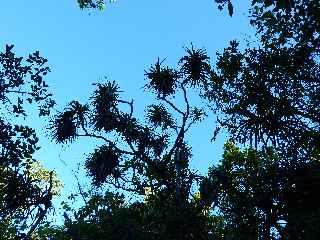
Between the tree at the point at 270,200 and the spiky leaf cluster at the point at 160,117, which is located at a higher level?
the spiky leaf cluster at the point at 160,117

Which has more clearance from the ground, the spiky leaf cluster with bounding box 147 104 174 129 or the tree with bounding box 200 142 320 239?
the spiky leaf cluster with bounding box 147 104 174 129

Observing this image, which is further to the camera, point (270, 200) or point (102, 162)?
point (102, 162)

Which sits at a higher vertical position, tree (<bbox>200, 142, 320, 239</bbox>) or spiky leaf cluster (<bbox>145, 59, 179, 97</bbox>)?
spiky leaf cluster (<bbox>145, 59, 179, 97</bbox>)

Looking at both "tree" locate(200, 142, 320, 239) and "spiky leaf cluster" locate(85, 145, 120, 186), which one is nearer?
"tree" locate(200, 142, 320, 239)

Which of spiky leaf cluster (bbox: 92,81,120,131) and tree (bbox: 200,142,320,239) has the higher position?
spiky leaf cluster (bbox: 92,81,120,131)

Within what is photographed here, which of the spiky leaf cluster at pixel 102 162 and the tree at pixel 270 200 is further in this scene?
the spiky leaf cluster at pixel 102 162

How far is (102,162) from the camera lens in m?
19.6

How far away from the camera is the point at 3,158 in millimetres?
9781

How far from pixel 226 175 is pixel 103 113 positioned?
21.7ft

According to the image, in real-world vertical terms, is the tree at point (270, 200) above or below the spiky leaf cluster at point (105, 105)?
below

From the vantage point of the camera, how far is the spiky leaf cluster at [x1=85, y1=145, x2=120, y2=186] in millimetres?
19562

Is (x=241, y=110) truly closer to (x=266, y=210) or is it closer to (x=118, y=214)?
(x=266, y=210)

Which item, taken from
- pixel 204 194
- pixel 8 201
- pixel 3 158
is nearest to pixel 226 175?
pixel 204 194

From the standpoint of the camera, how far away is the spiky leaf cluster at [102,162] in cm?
1956
